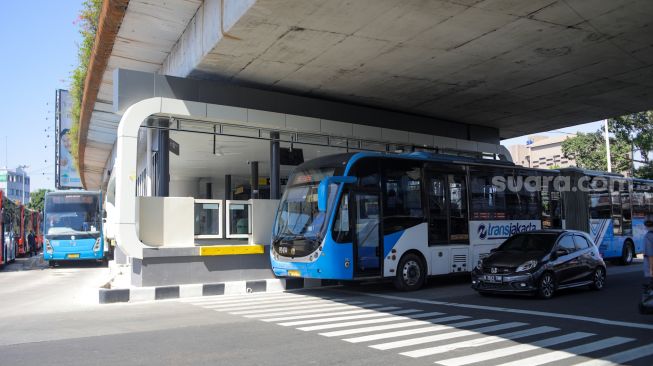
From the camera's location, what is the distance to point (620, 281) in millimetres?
14969

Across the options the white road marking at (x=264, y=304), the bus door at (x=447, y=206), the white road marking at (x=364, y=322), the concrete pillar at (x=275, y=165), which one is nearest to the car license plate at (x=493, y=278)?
the bus door at (x=447, y=206)

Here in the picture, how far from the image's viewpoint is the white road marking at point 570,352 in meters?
6.22

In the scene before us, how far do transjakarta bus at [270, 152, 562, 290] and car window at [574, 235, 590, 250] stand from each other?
2924 mm

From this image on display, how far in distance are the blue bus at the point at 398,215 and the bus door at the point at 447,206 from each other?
3cm

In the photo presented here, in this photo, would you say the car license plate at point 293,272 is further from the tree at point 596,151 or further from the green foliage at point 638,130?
the tree at point 596,151

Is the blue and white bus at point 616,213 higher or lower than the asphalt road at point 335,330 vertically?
higher

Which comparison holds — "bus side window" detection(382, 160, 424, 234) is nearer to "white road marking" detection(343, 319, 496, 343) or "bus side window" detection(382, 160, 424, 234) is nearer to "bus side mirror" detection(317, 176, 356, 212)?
"bus side mirror" detection(317, 176, 356, 212)

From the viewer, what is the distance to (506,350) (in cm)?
684

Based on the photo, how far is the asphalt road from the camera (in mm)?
6516

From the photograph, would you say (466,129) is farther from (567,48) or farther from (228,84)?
(228,84)

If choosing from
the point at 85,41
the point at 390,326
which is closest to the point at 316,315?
the point at 390,326

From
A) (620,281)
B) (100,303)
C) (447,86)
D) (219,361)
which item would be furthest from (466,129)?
(219,361)

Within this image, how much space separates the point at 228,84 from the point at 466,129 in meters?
10.7

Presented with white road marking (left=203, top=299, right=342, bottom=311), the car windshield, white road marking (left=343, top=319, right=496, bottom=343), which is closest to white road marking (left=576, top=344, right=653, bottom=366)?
white road marking (left=343, top=319, right=496, bottom=343)
